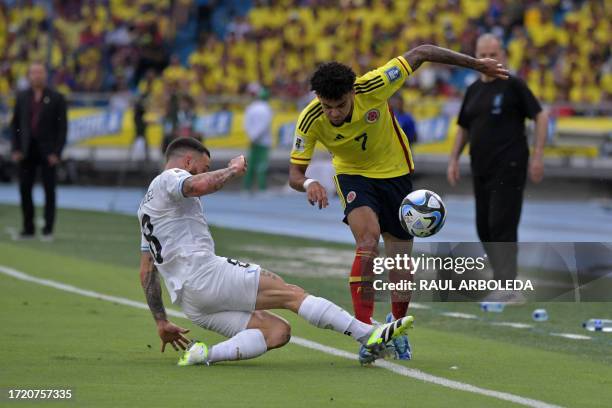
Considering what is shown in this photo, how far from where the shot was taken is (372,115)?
9.38 meters

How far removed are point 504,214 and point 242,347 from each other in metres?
4.92

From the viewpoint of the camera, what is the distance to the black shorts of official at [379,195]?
31.5 ft

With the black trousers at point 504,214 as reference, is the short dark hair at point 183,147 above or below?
above

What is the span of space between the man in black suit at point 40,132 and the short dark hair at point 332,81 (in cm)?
1103

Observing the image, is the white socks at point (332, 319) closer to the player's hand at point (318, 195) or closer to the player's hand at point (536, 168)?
the player's hand at point (318, 195)

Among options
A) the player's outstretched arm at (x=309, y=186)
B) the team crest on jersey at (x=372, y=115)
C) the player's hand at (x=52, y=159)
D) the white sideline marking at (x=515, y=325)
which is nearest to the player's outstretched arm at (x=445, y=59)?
the team crest on jersey at (x=372, y=115)

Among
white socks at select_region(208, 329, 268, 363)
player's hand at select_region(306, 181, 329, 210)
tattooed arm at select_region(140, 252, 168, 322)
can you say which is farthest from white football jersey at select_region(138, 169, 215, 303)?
player's hand at select_region(306, 181, 329, 210)

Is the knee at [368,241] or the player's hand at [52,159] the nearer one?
the knee at [368,241]

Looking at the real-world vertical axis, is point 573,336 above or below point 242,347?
below

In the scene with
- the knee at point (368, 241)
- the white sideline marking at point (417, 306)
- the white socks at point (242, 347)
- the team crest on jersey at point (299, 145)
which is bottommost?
the white sideline marking at point (417, 306)

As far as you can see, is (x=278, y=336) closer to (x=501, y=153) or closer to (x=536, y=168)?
(x=536, y=168)

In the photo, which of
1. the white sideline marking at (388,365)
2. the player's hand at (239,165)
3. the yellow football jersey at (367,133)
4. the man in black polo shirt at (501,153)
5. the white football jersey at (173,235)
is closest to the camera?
the white sideline marking at (388,365)

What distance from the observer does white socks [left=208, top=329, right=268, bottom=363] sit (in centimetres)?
870

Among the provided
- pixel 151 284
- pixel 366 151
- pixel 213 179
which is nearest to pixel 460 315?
pixel 366 151
